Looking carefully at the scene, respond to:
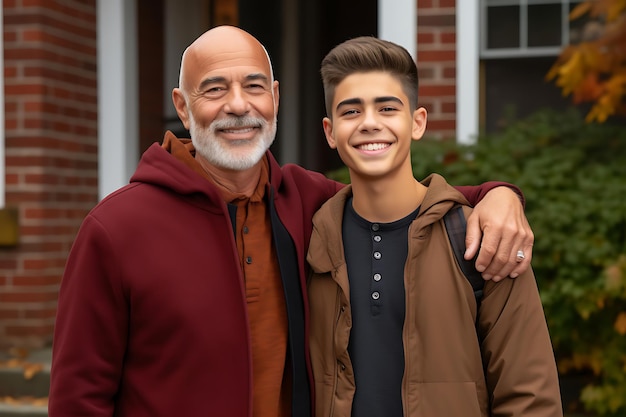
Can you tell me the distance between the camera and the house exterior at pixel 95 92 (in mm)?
4797

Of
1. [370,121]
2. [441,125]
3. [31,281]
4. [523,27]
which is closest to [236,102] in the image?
[370,121]

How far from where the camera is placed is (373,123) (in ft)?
7.16

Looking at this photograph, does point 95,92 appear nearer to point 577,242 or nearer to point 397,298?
point 577,242

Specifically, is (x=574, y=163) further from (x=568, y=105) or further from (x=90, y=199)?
(x=90, y=199)

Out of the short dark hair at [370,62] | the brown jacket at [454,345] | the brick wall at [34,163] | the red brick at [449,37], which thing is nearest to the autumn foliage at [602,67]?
the red brick at [449,37]

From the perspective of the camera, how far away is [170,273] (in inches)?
84.0

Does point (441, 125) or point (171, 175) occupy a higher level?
point (441, 125)

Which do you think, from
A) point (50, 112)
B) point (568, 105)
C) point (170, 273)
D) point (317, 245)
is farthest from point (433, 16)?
point (170, 273)

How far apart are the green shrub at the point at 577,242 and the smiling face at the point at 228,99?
2.00 m

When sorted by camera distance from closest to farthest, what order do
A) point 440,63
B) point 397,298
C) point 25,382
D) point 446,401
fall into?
point 446,401
point 397,298
point 440,63
point 25,382

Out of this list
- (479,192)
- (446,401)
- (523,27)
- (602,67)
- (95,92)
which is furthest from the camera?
(95,92)

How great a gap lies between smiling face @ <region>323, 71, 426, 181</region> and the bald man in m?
0.25

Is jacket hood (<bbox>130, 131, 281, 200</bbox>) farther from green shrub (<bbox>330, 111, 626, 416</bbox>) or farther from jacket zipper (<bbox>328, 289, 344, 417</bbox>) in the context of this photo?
green shrub (<bbox>330, 111, 626, 416</bbox>)

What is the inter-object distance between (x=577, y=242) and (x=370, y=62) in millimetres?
2046
